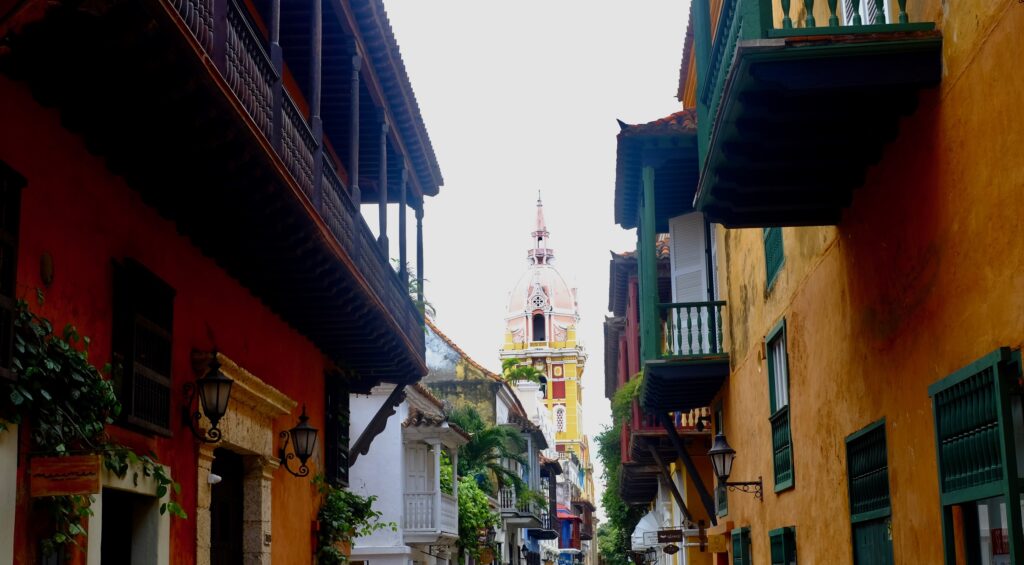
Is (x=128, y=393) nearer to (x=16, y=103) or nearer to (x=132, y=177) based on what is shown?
(x=132, y=177)

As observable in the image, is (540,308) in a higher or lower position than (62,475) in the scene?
higher

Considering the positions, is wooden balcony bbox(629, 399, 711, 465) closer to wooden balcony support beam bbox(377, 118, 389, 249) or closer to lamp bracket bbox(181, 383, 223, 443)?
wooden balcony support beam bbox(377, 118, 389, 249)

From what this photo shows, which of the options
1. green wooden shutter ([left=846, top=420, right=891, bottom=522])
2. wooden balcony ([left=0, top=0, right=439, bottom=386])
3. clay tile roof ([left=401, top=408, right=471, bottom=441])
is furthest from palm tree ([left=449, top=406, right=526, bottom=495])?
green wooden shutter ([left=846, top=420, right=891, bottom=522])

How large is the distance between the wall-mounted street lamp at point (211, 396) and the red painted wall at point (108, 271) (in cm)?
Result: 11

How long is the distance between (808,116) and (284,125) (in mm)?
4303

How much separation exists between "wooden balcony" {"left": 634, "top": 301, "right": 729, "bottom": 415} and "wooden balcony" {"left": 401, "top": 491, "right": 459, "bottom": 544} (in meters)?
10.7

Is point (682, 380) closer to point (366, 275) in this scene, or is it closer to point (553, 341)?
point (366, 275)

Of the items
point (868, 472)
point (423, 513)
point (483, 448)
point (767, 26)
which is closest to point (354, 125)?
point (868, 472)

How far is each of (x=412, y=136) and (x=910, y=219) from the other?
9755mm

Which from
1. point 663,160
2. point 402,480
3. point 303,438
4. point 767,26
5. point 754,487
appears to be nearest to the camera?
point 767,26

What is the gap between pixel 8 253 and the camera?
21.7 feet

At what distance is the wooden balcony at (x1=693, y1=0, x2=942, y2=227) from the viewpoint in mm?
6895

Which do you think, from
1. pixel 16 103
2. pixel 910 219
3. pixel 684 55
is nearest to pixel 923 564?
pixel 910 219

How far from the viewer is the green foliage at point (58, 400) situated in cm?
649
